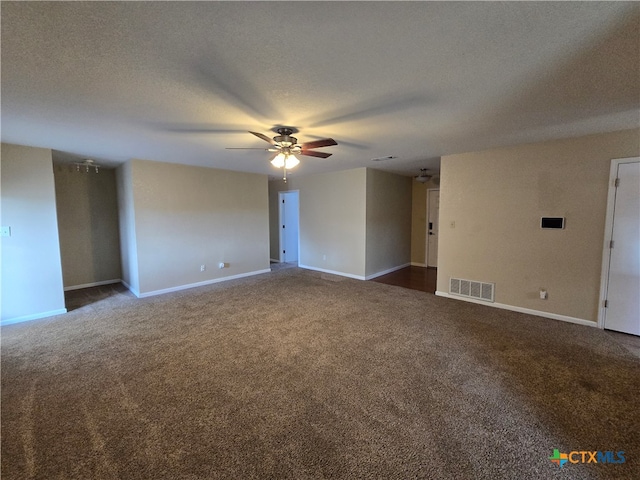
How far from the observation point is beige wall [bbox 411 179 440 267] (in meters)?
7.11

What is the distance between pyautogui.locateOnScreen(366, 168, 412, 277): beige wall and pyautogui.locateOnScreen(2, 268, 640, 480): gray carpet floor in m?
2.37

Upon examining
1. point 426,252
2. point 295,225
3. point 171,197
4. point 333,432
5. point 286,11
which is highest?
point 286,11

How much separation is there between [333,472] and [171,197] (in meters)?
4.87

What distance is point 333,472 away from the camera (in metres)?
1.52

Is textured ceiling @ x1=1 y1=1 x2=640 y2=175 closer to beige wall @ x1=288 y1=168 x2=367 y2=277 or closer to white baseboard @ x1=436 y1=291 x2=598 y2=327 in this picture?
white baseboard @ x1=436 y1=291 x2=598 y2=327

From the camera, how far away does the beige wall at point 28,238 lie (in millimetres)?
3531

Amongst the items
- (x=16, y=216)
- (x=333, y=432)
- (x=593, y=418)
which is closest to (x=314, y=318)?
(x=333, y=432)

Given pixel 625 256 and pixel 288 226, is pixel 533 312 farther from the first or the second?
pixel 288 226

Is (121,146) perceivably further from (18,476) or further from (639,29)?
(639,29)

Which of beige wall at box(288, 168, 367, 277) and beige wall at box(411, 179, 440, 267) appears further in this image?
beige wall at box(411, 179, 440, 267)

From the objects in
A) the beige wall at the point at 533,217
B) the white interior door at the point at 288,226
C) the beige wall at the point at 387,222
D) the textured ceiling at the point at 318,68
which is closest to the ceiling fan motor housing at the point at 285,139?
the textured ceiling at the point at 318,68

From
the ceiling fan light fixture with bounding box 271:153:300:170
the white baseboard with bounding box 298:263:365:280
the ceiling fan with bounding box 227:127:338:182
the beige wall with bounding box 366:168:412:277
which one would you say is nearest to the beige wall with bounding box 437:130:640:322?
the beige wall with bounding box 366:168:412:277

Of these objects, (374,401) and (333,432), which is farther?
(374,401)

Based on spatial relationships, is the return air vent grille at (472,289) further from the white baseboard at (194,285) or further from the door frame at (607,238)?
the white baseboard at (194,285)
